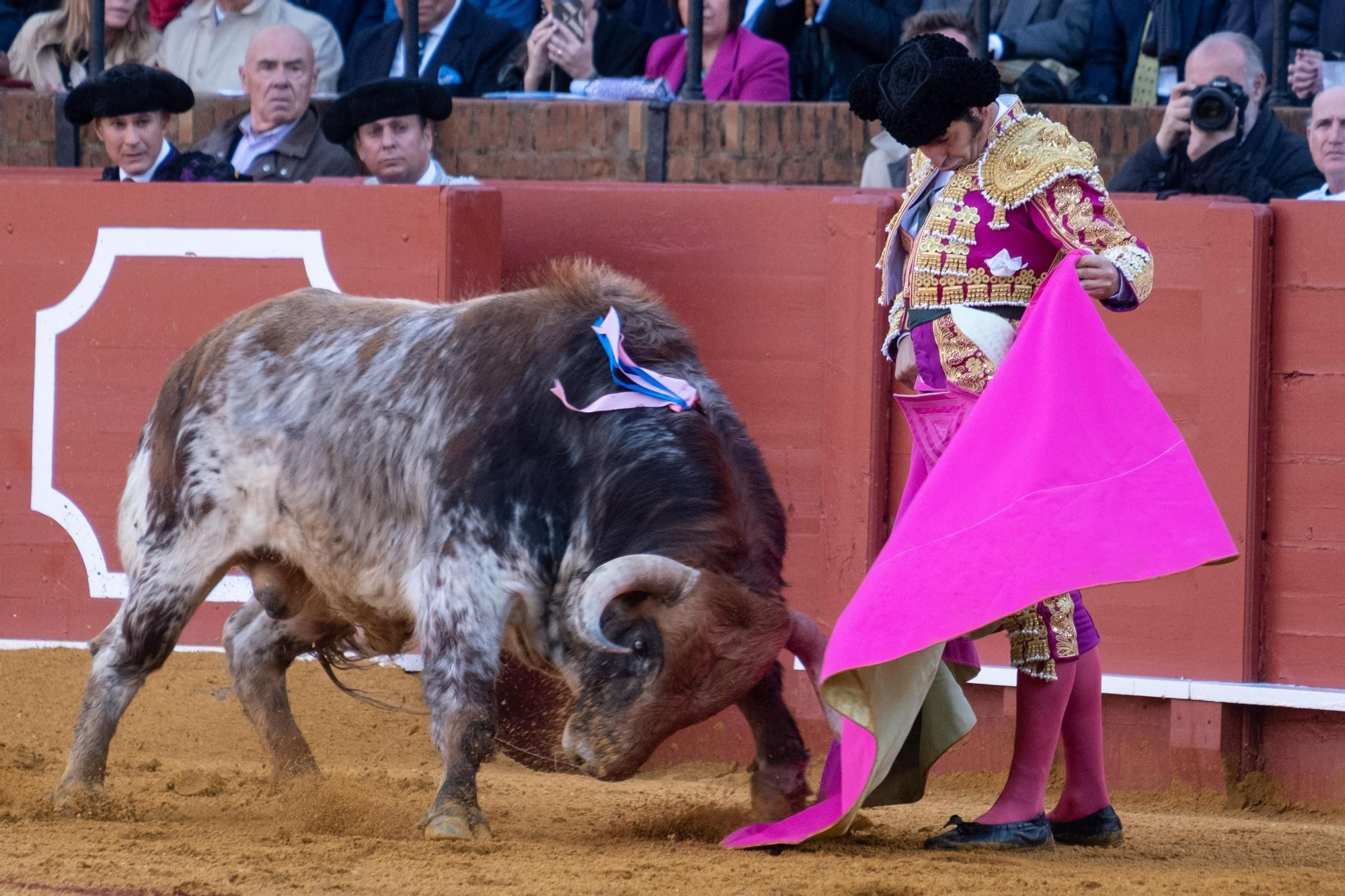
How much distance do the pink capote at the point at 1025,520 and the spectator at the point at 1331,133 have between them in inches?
80.6

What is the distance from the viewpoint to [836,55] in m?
7.24

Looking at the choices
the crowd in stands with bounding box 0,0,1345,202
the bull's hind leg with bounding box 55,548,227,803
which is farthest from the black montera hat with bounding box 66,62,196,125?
the bull's hind leg with bounding box 55,548,227,803

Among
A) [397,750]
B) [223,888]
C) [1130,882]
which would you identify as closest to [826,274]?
[397,750]

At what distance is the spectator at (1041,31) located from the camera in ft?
22.9

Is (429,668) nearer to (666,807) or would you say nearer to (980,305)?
(666,807)

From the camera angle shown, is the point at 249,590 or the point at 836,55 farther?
the point at 836,55

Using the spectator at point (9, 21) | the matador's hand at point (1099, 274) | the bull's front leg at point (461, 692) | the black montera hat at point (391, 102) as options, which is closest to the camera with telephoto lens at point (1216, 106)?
the matador's hand at point (1099, 274)

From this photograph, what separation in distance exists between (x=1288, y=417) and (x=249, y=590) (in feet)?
10.5

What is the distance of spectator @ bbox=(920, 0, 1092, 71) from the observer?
6.98 meters

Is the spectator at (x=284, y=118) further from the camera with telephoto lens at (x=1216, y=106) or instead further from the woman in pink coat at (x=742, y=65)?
the camera with telephoto lens at (x=1216, y=106)

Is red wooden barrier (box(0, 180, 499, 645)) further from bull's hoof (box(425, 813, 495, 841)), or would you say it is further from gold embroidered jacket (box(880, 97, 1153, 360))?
gold embroidered jacket (box(880, 97, 1153, 360))

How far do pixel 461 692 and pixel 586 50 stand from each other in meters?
3.79

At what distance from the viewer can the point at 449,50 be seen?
295 inches

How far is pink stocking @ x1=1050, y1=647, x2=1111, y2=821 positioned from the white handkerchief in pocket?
2.78 feet
